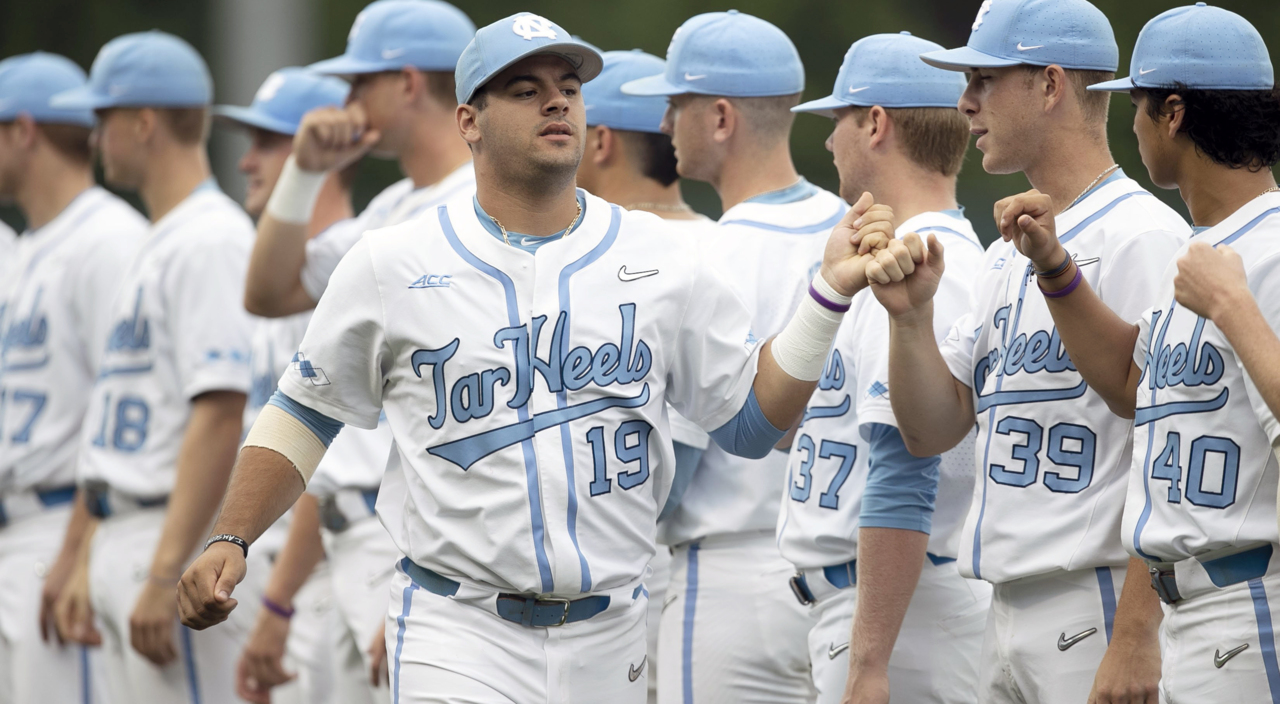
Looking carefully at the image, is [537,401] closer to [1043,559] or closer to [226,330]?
[1043,559]

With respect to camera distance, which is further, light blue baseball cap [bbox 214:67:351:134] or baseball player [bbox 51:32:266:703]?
A: light blue baseball cap [bbox 214:67:351:134]

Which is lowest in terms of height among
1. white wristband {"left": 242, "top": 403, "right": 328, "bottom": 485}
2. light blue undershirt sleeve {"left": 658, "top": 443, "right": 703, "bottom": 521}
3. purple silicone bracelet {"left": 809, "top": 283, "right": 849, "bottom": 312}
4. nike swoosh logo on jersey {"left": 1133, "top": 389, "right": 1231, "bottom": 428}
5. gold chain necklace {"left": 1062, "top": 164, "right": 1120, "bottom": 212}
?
light blue undershirt sleeve {"left": 658, "top": 443, "right": 703, "bottom": 521}

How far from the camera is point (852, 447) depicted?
3.91m

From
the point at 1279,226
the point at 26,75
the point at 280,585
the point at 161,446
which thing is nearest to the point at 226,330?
the point at 161,446

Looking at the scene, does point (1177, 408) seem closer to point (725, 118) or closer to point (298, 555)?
point (725, 118)

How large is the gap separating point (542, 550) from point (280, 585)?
2.09m

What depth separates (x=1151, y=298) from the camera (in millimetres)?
3254

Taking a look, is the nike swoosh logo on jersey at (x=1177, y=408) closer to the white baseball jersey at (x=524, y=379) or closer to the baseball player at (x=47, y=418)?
the white baseball jersey at (x=524, y=379)

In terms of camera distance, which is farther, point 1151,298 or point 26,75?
point 26,75

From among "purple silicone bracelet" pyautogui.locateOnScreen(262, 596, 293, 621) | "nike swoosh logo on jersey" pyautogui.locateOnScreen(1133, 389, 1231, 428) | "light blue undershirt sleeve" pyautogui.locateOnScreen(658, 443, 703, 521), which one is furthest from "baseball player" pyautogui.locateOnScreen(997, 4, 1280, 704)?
"purple silicone bracelet" pyautogui.locateOnScreen(262, 596, 293, 621)

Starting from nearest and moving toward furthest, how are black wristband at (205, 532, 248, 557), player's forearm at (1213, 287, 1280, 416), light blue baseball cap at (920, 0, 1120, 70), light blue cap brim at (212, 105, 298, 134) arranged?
player's forearm at (1213, 287, 1280, 416) < black wristband at (205, 532, 248, 557) < light blue baseball cap at (920, 0, 1120, 70) < light blue cap brim at (212, 105, 298, 134)

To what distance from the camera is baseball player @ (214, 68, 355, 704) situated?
504 centimetres

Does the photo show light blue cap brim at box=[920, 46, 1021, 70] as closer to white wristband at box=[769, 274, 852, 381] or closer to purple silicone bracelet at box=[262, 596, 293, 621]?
white wristband at box=[769, 274, 852, 381]

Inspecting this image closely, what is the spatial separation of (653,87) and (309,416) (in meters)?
1.65
